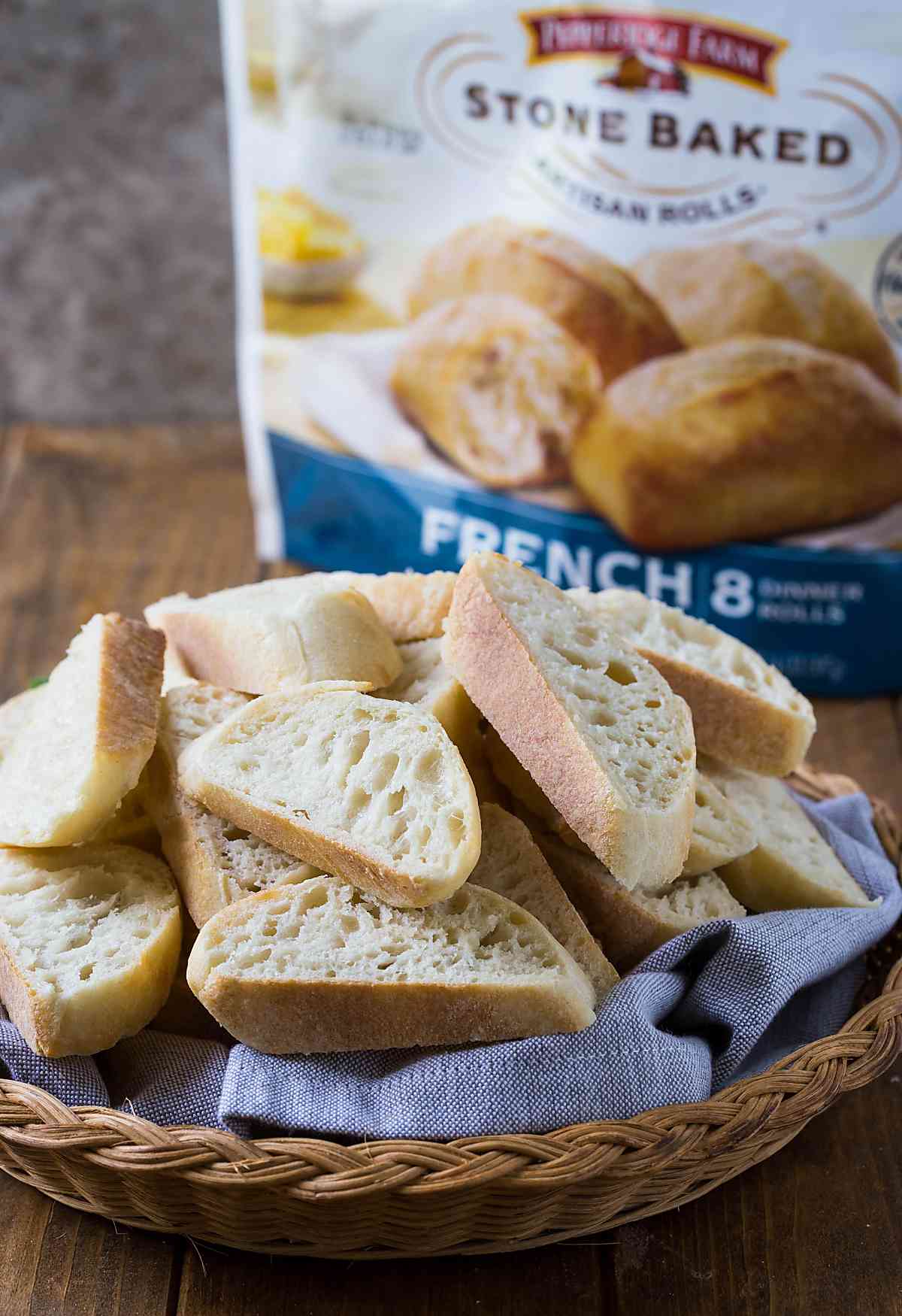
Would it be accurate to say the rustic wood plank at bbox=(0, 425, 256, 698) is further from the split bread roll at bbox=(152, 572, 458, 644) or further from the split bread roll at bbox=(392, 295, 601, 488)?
the split bread roll at bbox=(152, 572, 458, 644)

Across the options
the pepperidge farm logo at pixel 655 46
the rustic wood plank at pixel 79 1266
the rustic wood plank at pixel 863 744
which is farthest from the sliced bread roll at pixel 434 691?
the pepperidge farm logo at pixel 655 46

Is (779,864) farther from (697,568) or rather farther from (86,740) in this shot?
(697,568)

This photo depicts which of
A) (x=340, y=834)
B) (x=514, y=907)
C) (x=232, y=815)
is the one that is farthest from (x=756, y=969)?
(x=232, y=815)

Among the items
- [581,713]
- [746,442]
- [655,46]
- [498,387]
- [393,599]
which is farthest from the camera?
[498,387]

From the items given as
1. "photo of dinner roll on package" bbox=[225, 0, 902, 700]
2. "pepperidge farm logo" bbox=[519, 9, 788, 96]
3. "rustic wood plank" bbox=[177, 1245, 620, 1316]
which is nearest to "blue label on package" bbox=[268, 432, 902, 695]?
"photo of dinner roll on package" bbox=[225, 0, 902, 700]

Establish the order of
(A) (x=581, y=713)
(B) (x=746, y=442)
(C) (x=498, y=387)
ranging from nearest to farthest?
1. (A) (x=581, y=713)
2. (B) (x=746, y=442)
3. (C) (x=498, y=387)

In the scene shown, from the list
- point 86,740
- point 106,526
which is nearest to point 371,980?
point 86,740
